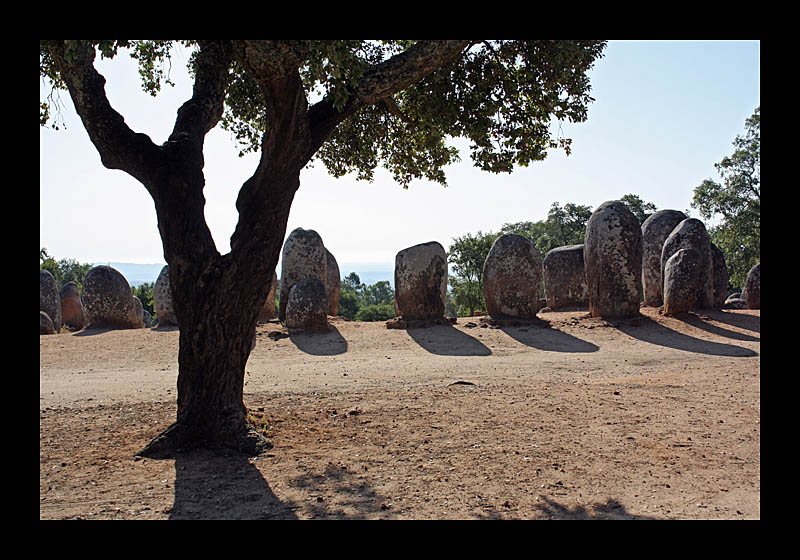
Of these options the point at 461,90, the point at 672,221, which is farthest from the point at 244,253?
the point at 672,221

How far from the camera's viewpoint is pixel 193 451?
20.1 ft

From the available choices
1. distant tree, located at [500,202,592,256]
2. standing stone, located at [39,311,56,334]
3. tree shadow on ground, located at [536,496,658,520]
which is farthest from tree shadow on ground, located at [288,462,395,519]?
distant tree, located at [500,202,592,256]

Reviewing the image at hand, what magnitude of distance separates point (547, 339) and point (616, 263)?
332cm

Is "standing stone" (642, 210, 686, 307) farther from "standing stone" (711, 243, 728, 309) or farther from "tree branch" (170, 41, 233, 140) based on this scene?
"tree branch" (170, 41, 233, 140)

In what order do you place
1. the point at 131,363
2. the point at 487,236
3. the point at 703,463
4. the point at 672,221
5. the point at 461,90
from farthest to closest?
1. the point at 487,236
2. the point at 672,221
3. the point at 131,363
4. the point at 461,90
5. the point at 703,463

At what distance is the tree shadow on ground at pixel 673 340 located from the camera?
13.1 metres

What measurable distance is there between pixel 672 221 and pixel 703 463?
750 inches

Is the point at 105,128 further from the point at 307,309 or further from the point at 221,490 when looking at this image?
the point at 307,309

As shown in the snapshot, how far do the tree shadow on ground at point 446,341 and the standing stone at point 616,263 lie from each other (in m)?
4.22

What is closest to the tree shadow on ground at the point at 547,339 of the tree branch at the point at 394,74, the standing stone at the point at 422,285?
the standing stone at the point at 422,285

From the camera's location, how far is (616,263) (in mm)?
16750

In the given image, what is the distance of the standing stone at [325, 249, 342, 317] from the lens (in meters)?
21.7
